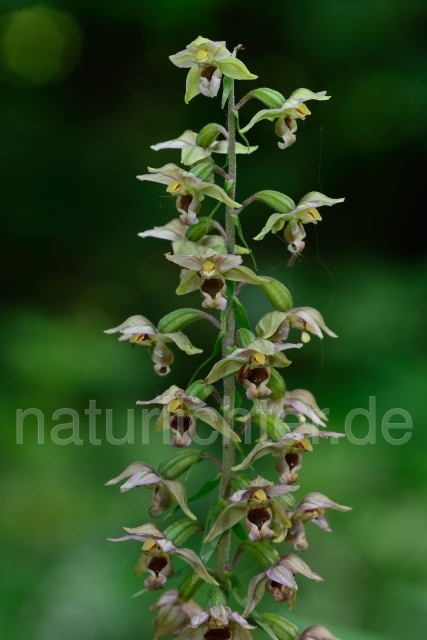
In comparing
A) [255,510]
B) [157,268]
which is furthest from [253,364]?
[157,268]

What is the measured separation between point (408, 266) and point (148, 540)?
→ 140 inches

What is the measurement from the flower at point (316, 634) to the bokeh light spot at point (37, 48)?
5413 millimetres

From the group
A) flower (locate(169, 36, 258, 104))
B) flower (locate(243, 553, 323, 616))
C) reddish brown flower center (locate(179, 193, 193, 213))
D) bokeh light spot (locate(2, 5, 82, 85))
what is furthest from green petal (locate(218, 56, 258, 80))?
bokeh light spot (locate(2, 5, 82, 85))

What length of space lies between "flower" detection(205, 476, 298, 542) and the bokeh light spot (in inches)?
209

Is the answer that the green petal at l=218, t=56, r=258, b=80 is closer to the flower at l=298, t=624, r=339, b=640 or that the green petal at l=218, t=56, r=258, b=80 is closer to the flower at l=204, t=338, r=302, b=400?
the flower at l=204, t=338, r=302, b=400

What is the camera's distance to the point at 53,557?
428 cm

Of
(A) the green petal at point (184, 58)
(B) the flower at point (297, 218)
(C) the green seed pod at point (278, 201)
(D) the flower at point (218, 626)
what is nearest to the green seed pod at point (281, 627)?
(D) the flower at point (218, 626)

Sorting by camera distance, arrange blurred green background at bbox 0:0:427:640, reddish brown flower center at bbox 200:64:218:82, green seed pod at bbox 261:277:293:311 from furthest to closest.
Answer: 1. blurred green background at bbox 0:0:427:640
2. green seed pod at bbox 261:277:293:311
3. reddish brown flower center at bbox 200:64:218:82

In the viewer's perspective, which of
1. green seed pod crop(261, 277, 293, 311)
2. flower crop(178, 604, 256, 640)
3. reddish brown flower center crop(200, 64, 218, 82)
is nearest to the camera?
flower crop(178, 604, 256, 640)

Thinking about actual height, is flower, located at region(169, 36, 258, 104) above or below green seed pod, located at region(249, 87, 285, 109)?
above

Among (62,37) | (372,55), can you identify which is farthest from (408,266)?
(62,37)

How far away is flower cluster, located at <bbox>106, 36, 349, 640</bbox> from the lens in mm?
1997

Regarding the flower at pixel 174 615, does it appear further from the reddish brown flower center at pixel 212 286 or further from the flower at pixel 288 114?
the flower at pixel 288 114

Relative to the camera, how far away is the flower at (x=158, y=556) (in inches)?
78.7
